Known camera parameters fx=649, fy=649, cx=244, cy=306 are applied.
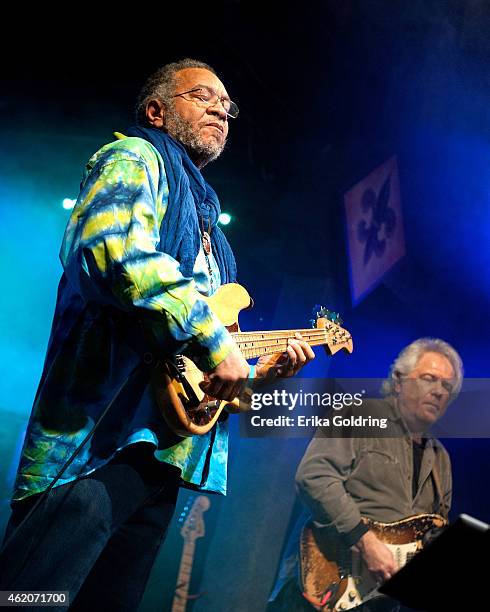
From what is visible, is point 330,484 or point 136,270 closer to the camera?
point 136,270

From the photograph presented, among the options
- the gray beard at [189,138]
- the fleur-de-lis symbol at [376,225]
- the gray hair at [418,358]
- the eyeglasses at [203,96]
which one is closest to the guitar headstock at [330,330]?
the gray beard at [189,138]

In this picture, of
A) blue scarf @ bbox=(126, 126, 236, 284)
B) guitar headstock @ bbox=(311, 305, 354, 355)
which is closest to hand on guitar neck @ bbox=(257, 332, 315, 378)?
blue scarf @ bbox=(126, 126, 236, 284)

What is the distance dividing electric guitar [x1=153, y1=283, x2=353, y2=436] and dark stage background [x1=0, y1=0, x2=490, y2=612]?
2176 mm

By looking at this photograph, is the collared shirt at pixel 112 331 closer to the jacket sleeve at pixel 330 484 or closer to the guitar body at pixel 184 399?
the guitar body at pixel 184 399

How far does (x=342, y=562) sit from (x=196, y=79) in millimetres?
2222

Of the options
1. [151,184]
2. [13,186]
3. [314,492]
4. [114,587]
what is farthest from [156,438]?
[13,186]

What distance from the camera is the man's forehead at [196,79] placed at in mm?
2326

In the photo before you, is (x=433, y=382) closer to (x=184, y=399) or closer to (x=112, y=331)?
(x=184, y=399)

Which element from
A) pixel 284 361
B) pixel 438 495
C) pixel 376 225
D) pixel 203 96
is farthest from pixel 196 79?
pixel 376 225

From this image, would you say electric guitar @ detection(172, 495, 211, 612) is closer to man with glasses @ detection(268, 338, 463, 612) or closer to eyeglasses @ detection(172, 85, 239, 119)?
man with glasses @ detection(268, 338, 463, 612)

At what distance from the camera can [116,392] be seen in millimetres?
1663

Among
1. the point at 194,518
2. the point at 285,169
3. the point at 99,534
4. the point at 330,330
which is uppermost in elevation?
the point at 285,169

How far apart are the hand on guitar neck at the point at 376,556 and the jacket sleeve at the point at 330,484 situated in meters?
Result: 0.04

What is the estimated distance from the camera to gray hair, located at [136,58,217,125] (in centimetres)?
234
